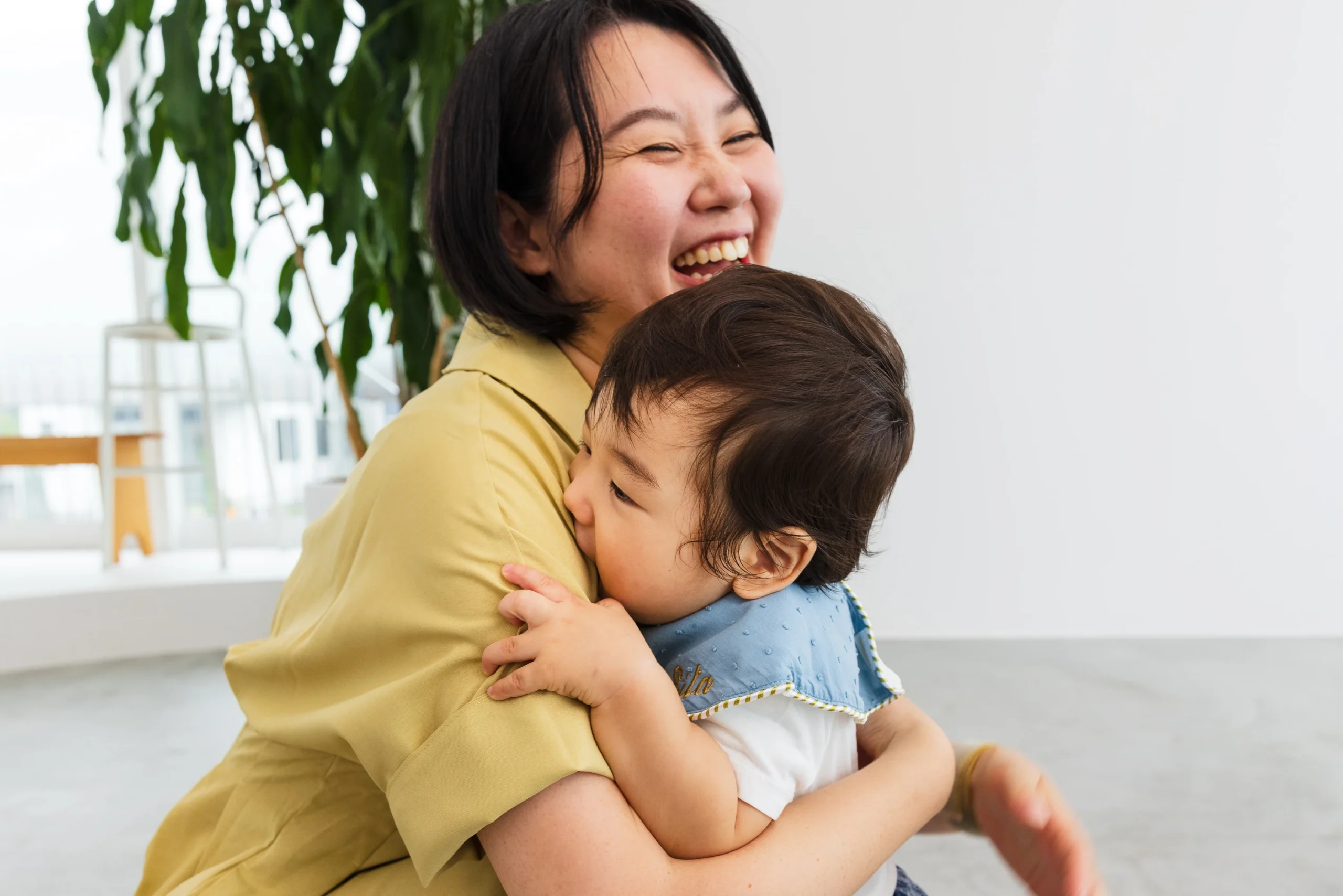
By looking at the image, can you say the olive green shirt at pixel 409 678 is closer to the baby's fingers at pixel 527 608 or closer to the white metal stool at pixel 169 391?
the baby's fingers at pixel 527 608

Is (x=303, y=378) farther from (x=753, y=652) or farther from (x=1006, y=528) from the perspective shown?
(x=753, y=652)

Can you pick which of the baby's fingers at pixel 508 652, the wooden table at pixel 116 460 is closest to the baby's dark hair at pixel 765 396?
the baby's fingers at pixel 508 652

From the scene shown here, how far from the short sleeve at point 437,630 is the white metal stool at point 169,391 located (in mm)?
2815

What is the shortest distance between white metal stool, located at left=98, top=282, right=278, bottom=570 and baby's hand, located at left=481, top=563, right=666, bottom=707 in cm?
295

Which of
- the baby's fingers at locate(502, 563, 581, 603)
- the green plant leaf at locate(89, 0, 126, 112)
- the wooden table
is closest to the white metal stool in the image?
the wooden table

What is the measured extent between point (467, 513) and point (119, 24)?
259 cm

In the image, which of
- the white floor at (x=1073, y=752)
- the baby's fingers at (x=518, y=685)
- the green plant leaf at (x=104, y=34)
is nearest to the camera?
the baby's fingers at (x=518, y=685)

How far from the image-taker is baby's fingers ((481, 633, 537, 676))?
0.63 m

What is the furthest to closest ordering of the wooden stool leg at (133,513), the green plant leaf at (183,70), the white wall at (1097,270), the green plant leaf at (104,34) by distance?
the wooden stool leg at (133,513) → the white wall at (1097,270) → the green plant leaf at (104,34) → the green plant leaf at (183,70)

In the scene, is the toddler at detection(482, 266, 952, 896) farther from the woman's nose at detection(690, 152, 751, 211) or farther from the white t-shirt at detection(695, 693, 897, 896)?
the woman's nose at detection(690, 152, 751, 211)

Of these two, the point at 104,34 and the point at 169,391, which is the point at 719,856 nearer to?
the point at 104,34

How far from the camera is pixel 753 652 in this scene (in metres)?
0.76

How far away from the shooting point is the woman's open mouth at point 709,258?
0.98 meters

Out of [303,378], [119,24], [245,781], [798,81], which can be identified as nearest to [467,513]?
[245,781]
